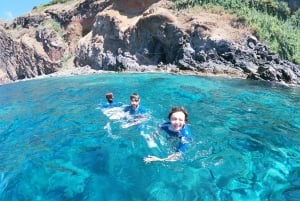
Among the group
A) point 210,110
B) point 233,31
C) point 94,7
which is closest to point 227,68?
→ point 233,31

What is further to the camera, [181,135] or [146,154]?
[146,154]

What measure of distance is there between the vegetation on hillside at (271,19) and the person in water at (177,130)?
72.1ft

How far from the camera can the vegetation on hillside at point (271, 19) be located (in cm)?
2752

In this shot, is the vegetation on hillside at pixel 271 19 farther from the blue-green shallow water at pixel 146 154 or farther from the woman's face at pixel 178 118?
the woman's face at pixel 178 118

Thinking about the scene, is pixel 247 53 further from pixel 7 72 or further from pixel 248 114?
pixel 7 72

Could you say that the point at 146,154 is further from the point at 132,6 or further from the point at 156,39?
the point at 132,6

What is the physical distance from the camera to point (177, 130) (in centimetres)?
690

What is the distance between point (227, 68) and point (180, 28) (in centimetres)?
652

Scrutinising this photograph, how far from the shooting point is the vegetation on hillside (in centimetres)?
2752

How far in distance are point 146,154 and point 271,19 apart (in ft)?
87.0

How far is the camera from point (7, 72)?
1881 inches

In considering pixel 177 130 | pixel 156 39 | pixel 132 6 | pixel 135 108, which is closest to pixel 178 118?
pixel 177 130

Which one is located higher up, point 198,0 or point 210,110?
point 198,0

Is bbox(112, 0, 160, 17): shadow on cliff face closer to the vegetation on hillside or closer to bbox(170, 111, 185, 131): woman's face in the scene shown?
the vegetation on hillside
